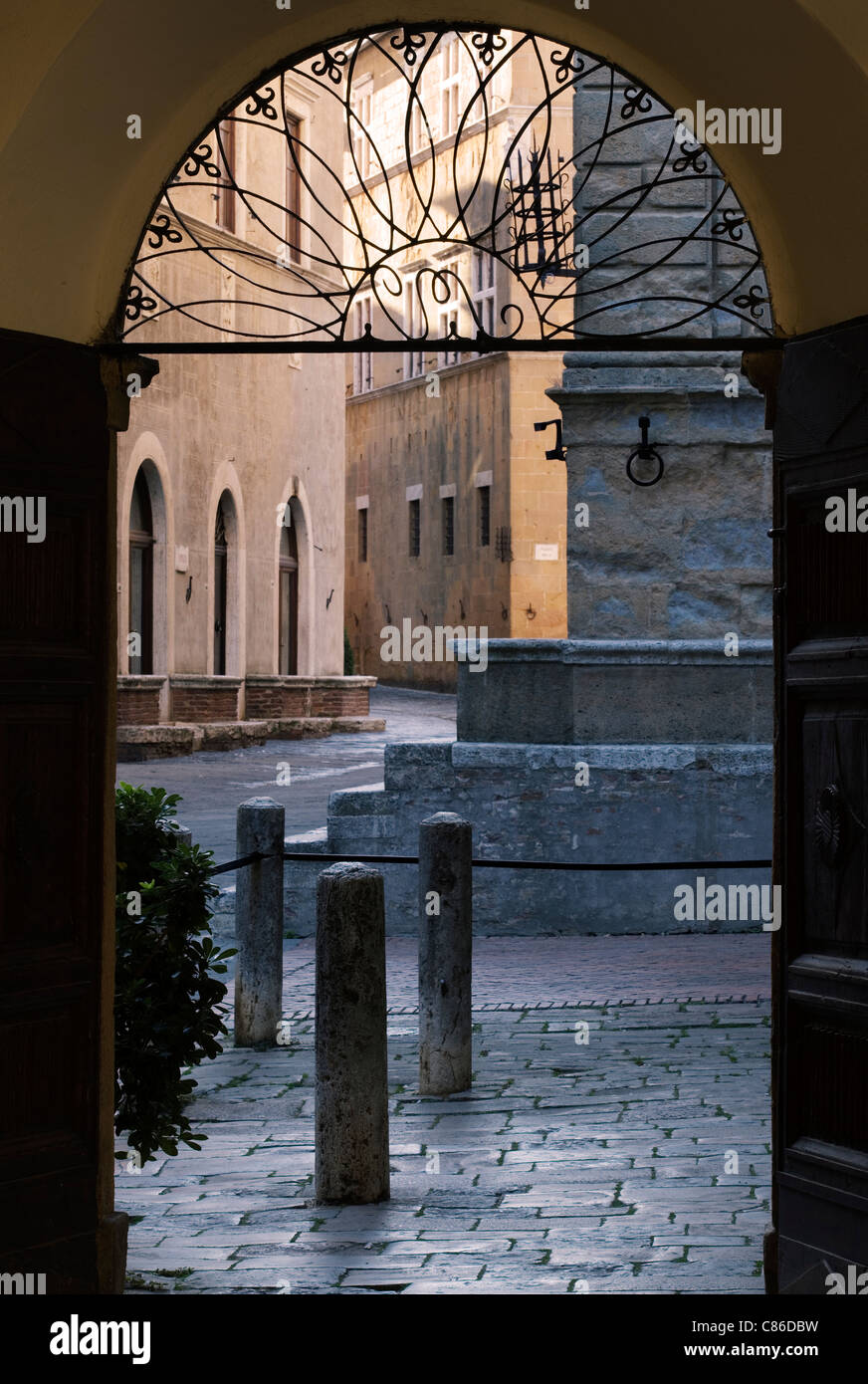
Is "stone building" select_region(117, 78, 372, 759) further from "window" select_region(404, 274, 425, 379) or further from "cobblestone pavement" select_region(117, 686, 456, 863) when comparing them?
"window" select_region(404, 274, 425, 379)

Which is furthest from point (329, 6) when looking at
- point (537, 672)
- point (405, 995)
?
point (537, 672)

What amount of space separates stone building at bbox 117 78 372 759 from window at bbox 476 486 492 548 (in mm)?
Answer: 7525

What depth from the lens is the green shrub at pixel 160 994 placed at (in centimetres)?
534

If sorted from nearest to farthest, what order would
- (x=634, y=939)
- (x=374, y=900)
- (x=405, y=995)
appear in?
(x=374, y=900), (x=405, y=995), (x=634, y=939)

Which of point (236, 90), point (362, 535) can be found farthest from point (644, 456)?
point (362, 535)

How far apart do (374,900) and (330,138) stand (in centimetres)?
2448

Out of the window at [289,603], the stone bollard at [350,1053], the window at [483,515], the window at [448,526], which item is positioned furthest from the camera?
the window at [448,526]

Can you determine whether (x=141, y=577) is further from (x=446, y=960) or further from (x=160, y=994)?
(x=160, y=994)

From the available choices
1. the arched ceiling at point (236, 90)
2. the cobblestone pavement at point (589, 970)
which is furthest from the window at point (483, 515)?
the arched ceiling at point (236, 90)

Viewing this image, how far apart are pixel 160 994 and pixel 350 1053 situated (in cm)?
74

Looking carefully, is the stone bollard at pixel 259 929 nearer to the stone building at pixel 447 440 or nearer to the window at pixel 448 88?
the stone building at pixel 447 440

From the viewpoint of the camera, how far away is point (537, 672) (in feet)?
39.1

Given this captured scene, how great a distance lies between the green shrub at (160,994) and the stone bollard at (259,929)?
115 inches
